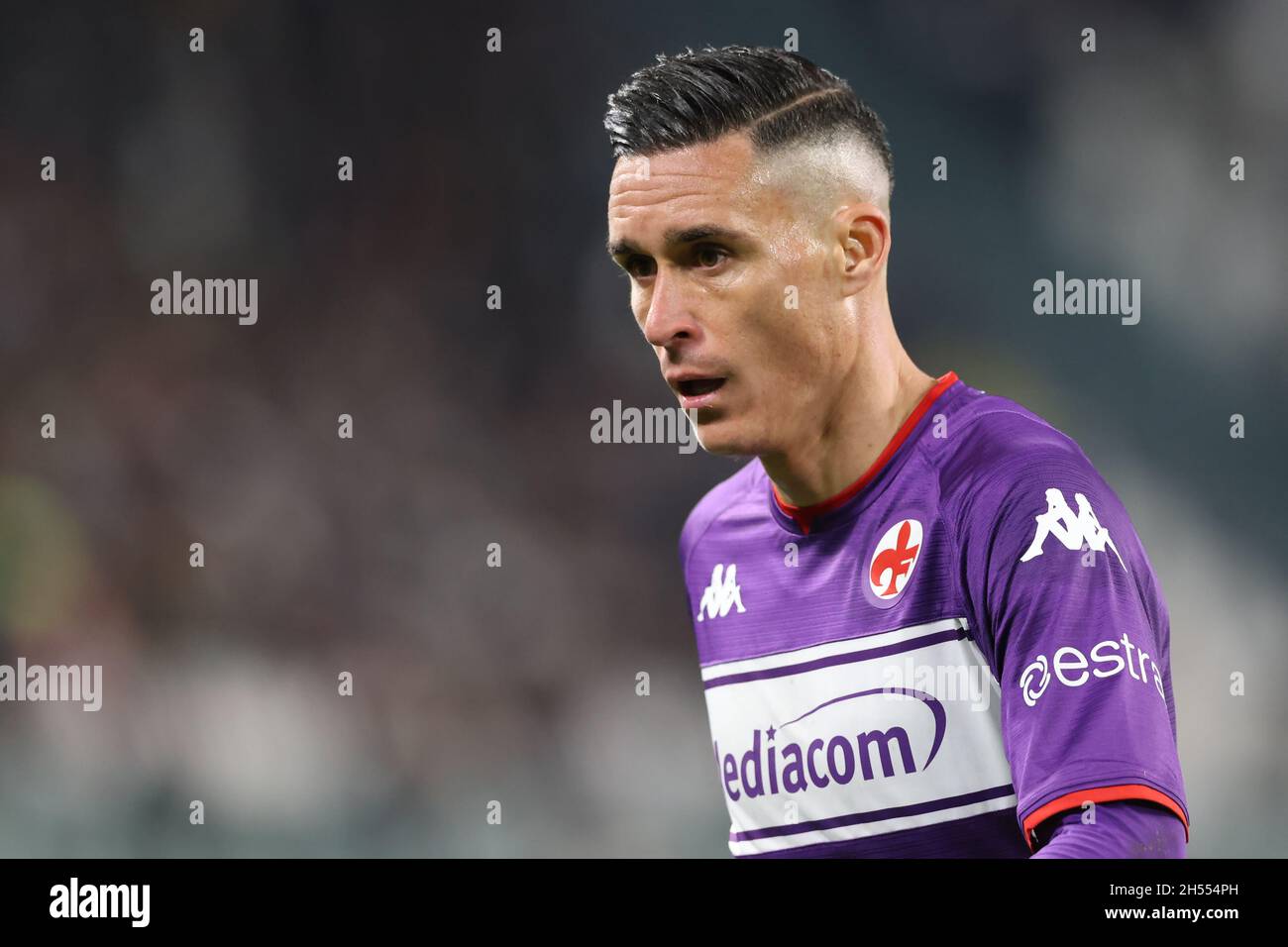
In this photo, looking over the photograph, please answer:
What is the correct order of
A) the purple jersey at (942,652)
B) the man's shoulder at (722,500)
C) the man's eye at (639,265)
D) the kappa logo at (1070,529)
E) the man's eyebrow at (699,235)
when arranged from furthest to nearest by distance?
1. the man's shoulder at (722,500)
2. the man's eye at (639,265)
3. the man's eyebrow at (699,235)
4. the kappa logo at (1070,529)
5. the purple jersey at (942,652)

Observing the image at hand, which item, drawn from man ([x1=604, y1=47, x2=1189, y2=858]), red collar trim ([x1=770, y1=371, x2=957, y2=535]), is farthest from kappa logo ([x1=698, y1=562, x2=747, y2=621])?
red collar trim ([x1=770, y1=371, x2=957, y2=535])

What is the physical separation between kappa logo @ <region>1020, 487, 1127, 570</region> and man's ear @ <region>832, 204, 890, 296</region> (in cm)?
75

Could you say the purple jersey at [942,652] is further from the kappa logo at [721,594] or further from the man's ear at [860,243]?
the man's ear at [860,243]

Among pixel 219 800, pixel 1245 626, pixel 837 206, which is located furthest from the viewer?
pixel 219 800

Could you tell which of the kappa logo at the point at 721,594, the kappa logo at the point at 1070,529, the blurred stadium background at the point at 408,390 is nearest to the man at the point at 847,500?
the kappa logo at the point at 1070,529

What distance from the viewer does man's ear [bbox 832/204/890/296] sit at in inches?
108

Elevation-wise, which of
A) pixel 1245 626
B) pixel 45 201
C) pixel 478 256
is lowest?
pixel 1245 626

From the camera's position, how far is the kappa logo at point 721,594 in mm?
3230

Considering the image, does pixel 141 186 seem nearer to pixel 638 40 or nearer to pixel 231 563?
pixel 231 563

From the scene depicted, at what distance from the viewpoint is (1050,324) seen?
20.1 feet

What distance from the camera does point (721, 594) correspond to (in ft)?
10.8

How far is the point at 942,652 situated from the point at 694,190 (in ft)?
3.54

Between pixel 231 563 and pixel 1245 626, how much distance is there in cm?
506

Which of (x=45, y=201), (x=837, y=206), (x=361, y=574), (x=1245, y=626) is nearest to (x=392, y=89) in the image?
(x=45, y=201)
